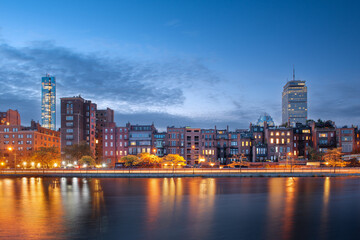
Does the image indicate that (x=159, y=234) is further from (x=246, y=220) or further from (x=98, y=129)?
(x=98, y=129)

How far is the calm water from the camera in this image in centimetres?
2938

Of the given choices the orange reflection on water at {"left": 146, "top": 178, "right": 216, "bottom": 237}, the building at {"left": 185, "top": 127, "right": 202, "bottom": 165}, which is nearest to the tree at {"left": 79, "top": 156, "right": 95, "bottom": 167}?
the building at {"left": 185, "top": 127, "right": 202, "bottom": 165}

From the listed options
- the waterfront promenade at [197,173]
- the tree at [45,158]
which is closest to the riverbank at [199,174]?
the waterfront promenade at [197,173]

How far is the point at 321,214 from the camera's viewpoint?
37969 millimetres

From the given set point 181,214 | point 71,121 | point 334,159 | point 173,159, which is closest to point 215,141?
point 173,159

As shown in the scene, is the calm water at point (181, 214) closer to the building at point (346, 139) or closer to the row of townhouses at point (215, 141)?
the row of townhouses at point (215, 141)

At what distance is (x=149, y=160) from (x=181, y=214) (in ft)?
229

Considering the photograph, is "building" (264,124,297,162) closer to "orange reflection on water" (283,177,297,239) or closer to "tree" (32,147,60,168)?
"tree" (32,147,60,168)

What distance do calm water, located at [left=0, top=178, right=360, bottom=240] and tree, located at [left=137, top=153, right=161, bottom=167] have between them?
48825mm

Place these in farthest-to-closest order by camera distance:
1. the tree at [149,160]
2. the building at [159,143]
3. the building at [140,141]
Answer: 1. the building at [159,143]
2. the building at [140,141]
3. the tree at [149,160]

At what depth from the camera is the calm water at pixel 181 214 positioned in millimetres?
29375

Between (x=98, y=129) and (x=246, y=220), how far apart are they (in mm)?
145878

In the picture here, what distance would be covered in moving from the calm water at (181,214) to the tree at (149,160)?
4883 centimetres

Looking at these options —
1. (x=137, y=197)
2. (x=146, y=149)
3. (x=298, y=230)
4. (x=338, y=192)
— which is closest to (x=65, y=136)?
(x=146, y=149)
